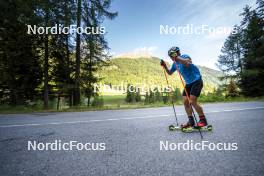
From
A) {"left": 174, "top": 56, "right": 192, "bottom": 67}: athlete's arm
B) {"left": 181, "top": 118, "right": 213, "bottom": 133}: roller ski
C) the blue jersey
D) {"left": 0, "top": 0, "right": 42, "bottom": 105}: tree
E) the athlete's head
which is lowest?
{"left": 181, "top": 118, "right": 213, "bottom": 133}: roller ski

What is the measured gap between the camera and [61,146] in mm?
3383

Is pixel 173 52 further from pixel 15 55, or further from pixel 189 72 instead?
pixel 15 55

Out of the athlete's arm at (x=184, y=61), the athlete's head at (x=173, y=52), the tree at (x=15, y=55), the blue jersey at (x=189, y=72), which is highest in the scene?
the tree at (x=15, y=55)

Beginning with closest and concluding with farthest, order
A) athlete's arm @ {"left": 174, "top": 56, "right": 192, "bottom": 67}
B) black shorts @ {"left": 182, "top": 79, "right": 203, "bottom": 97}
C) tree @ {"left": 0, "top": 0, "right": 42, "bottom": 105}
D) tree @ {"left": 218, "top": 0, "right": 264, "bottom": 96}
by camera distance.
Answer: athlete's arm @ {"left": 174, "top": 56, "right": 192, "bottom": 67} → black shorts @ {"left": 182, "top": 79, "right": 203, "bottom": 97} → tree @ {"left": 0, "top": 0, "right": 42, "bottom": 105} → tree @ {"left": 218, "top": 0, "right": 264, "bottom": 96}

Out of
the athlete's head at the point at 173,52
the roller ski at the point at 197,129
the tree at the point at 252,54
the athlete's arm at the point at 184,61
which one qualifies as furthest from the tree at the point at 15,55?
the tree at the point at 252,54

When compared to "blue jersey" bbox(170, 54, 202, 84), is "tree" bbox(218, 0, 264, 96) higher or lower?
higher

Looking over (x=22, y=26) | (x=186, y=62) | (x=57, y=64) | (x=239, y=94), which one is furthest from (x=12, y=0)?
(x=239, y=94)

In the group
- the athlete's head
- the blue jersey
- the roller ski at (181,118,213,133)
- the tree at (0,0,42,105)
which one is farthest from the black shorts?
the tree at (0,0,42,105)

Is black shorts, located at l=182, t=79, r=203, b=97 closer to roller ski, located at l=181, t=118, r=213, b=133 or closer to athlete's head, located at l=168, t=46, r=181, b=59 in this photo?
roller ski, located at l=181, t=118, r=213, b=133

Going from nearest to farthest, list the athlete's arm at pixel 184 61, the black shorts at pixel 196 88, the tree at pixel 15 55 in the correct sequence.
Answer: the athlete's arm at pixel 184 61 → the black shorts at pixel 196 88 → the tree at pixel 15 55

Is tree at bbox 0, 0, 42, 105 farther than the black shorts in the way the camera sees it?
Yes

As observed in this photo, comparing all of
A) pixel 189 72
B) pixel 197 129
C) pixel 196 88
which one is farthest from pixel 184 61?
pixel 197 129

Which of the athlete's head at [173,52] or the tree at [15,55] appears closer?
the athlete's head at [173,52]

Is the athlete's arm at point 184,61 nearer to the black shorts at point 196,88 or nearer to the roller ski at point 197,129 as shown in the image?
the black shorts at point 196,88
